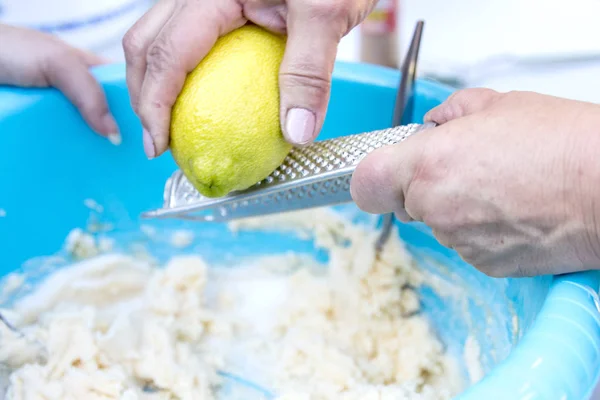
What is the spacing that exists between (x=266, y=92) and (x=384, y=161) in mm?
149

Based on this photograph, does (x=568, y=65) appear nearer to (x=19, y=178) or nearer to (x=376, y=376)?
(x=376, y=376)

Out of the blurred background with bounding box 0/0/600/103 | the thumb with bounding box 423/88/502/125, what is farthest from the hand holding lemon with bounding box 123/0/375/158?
the blurred background with bounding box 0/0/600/103

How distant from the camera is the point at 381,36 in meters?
1.66

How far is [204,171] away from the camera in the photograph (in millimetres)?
534

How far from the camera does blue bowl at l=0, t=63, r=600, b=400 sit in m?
0.78

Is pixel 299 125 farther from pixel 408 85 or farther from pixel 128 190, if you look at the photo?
pixel 128 190

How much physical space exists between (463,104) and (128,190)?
0.66 meters

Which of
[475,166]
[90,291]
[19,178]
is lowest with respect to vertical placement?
[90,291]

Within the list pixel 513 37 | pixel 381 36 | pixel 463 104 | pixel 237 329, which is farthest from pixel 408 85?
pixel 381 36

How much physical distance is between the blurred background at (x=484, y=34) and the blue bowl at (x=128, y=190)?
1.88 feet

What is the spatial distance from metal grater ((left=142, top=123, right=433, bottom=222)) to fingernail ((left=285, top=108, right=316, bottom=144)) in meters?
0.06

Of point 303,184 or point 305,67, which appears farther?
point 303,184

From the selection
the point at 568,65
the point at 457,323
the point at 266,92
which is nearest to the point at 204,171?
the point at 266,92

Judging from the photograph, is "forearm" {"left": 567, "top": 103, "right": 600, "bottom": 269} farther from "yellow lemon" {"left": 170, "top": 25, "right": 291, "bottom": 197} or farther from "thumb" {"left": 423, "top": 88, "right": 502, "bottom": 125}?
"yellow lemon" {"left": 170, "top": 25, "right": 291, "bottom": 197}
